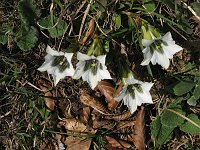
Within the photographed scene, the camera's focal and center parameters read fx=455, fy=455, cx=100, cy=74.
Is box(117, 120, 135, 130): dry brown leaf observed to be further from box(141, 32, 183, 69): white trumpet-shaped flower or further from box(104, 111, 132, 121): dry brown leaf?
box(141, 32, 183, 69): white trumpet-shaped flower

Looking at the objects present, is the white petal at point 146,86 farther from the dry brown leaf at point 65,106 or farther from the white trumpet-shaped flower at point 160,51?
the dry brown leaf at point 65,106

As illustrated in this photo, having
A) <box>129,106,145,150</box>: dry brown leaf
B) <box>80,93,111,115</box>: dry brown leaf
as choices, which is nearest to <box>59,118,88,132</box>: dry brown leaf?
<box>80,93,111,115</box>: dry brown leaf

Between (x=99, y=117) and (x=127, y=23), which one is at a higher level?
(x=127, y=23)

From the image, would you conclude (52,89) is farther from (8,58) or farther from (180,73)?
(180,73)

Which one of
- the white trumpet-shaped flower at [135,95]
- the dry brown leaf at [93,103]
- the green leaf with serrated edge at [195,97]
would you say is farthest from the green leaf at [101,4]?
the green leaf with serrated edge at [195,97]

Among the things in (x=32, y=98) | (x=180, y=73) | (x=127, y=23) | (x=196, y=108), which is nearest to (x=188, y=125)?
(x=196, y=108)

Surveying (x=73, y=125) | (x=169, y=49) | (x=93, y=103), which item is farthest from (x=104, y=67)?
(x=73, y=125)
